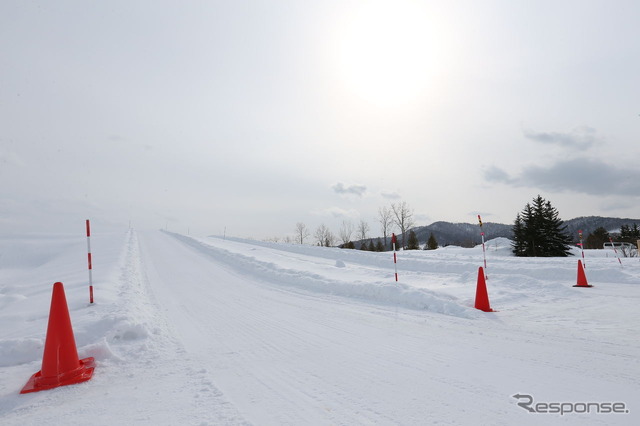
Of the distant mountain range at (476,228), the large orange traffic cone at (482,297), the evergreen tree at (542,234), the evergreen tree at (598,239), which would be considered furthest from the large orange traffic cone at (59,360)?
the distant mountain range at (476,228)

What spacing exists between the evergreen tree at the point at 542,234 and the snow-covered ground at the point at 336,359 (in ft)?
125

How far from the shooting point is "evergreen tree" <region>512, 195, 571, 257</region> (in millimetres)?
41406

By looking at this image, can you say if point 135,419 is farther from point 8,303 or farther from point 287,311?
point 8,303

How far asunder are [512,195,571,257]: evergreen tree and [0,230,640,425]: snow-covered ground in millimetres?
38102

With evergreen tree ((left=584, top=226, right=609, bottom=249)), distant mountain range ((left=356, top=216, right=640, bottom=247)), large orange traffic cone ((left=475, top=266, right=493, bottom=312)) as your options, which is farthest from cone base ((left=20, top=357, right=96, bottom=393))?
distant mountain range ((left=356, top=216, right=640, bottom=247))

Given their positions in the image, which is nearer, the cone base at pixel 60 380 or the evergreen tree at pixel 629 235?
the cone base at pixel 60 380

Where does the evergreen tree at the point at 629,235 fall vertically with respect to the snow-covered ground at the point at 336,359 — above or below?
below

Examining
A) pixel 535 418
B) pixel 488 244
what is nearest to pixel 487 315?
pixel 535 418

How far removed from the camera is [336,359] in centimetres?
428

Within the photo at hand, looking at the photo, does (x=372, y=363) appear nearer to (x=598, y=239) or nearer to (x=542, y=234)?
(x=542, y=234)

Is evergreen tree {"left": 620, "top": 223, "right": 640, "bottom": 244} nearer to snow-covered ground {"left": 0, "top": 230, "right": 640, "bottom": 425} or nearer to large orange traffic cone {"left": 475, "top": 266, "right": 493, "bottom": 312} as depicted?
snow-covered ground {"left": 0, "top": 230, "right": 640, "bottom": 425}

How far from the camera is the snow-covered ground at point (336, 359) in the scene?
9.85 feet

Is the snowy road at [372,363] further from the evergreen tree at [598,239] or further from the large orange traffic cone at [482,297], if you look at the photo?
the evergreen tree at [598,239]

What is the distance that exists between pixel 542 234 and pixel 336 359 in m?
45.6
